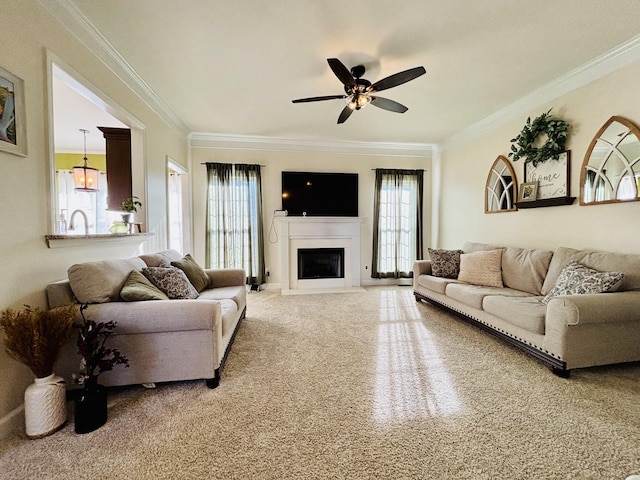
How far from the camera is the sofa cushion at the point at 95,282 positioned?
1935mm

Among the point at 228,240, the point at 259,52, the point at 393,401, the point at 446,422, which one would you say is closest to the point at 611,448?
the point at 446,422

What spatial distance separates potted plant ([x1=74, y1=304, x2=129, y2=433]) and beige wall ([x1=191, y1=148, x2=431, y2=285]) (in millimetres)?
3448

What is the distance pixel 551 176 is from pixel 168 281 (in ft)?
14.0

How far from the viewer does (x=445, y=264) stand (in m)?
4.06

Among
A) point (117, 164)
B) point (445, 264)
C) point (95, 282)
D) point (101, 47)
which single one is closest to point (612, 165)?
point (445, 264)

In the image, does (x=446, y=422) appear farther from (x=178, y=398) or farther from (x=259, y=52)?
(x=259, y=52)

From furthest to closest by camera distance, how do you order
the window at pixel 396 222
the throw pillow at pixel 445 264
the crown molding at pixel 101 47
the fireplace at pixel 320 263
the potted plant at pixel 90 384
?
the window at pixel 396 222 → the fireplace at pixel 320 263 → the throw pillow at pixel 445 264 → the crown molding at pixel 101 47 → the potted plant at pixel 90 384

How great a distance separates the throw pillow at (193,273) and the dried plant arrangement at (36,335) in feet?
4.43

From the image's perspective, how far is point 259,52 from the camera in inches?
102

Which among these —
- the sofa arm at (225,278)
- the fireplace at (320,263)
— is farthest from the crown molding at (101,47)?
the fireplace at (320,263)

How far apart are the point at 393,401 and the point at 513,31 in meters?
3.01

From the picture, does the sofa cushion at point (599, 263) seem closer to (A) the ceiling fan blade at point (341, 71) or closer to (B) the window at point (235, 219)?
(A) the ceiling fan blade at point (341, 71)

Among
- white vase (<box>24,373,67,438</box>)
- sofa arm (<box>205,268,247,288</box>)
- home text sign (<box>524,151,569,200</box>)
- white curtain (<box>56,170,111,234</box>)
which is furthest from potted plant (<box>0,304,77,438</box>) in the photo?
white curtain (<box>56,170,111,234</box>)

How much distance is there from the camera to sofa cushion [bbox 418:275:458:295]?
3684mm
